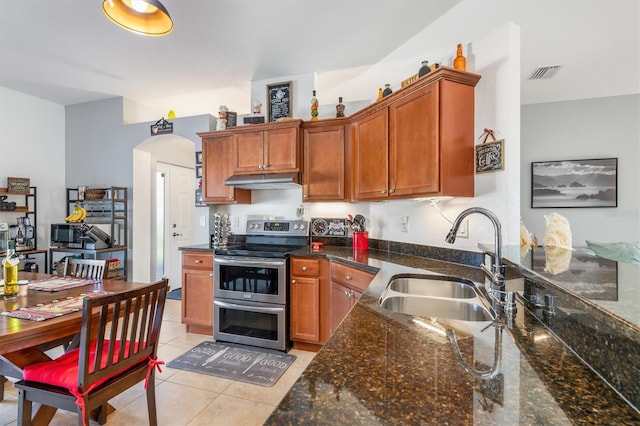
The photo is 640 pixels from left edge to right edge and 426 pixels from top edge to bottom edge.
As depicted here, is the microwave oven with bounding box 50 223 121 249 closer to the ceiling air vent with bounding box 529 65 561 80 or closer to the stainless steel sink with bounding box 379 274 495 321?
the stainless steel sink with bounding box 379 274 495 321

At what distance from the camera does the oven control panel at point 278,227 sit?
10.8 ft

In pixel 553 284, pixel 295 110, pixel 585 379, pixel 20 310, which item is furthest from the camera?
pixel 295 110

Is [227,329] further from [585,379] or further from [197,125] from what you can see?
[585,379]

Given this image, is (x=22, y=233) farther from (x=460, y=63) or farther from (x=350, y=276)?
(x=460, y=63)

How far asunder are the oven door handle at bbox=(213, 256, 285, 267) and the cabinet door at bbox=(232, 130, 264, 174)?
92 centimetres

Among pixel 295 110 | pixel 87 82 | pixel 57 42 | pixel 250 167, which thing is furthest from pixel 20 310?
pixel 87 82

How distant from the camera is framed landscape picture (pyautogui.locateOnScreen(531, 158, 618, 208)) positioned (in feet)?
11.3

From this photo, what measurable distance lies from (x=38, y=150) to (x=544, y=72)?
624 centimetres

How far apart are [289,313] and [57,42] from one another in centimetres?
332

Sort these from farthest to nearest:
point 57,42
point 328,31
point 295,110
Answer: point 295,110 < point 57,42 < point 328,31

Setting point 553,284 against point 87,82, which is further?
point 87,82

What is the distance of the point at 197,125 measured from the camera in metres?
3.69

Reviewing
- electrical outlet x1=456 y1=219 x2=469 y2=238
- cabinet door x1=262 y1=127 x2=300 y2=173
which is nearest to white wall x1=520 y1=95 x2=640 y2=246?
electrical outlet x1=456 y1=219 x2=469 y2=238

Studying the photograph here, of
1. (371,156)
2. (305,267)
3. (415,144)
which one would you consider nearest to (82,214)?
(305,267)
